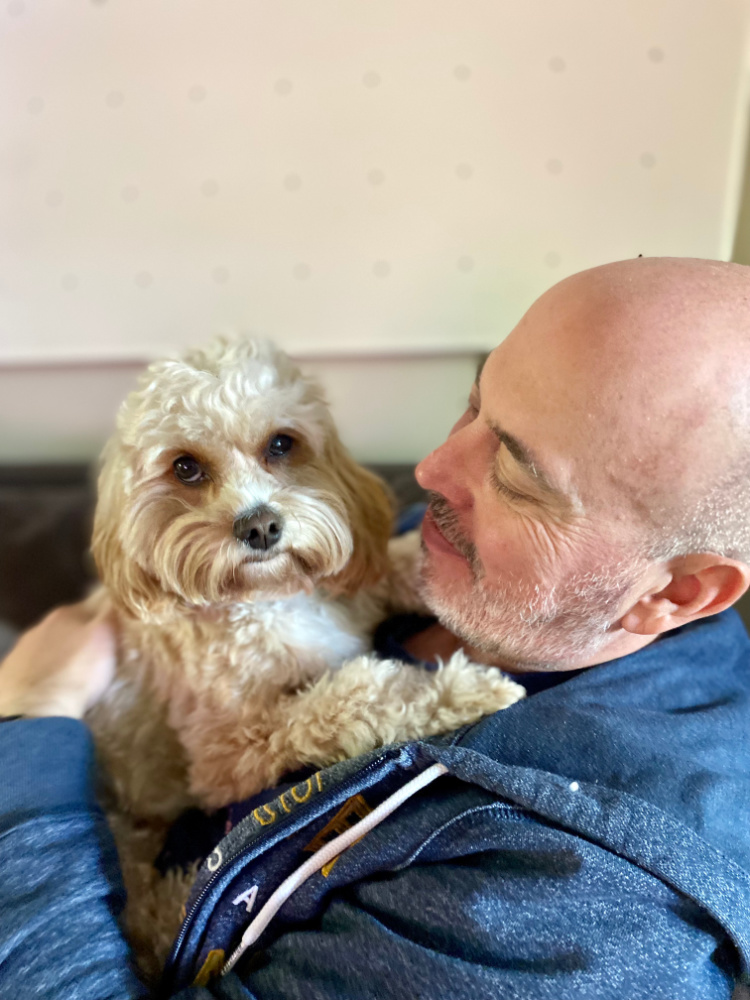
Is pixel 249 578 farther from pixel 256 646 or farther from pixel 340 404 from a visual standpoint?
pixel 340 404

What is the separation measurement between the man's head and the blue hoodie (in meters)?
0.12

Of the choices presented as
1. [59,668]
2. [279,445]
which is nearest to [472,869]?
[279,445]

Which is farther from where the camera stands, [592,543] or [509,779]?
[592,543]

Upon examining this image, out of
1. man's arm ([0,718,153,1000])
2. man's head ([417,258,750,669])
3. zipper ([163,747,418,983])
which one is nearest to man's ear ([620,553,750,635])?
man's head ([417,258,750,669])

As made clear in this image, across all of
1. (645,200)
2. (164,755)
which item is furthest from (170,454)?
(645,200)

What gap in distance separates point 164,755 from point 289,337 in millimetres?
1145

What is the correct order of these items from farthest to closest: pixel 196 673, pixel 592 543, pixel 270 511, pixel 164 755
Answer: pixel 164 755
pixel 196 673
pixel 270 511
pixel 592 543

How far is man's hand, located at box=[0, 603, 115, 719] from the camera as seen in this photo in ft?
Result: 4.04

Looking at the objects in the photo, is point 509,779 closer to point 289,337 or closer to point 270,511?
point 270,511

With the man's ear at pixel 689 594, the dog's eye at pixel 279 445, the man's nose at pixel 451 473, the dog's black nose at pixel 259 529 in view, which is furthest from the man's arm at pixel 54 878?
the man's ear at pixel 689 594

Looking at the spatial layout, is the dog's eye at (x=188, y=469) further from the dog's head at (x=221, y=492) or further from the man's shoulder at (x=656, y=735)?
the man's shoulder at (x=656, y=735)

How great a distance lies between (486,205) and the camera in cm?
162

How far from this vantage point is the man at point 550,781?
0.74 metres

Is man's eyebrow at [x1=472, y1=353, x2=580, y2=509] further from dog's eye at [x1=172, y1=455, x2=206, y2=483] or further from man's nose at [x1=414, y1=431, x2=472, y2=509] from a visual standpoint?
dog's eye at [x1=172, y1=455, x2=206, y2=483]
